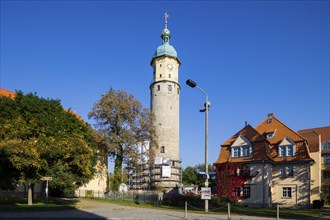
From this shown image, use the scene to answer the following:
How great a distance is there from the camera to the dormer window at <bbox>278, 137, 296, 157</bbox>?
139ft

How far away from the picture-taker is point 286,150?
141ft

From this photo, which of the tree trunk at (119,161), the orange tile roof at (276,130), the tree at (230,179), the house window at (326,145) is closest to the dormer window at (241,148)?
the tree at (230,179)

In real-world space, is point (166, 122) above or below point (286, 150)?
above

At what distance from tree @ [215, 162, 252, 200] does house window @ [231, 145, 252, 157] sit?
1.72m

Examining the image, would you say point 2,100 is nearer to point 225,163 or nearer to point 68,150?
point 68,150

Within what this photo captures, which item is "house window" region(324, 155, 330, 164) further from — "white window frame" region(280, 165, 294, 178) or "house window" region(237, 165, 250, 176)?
"house window" region(237, 165, 250, 176)

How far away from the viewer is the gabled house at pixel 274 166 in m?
41.2

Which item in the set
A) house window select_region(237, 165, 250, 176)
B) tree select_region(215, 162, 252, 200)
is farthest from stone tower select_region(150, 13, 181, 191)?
house window select_region(237, 165, 250, 176)

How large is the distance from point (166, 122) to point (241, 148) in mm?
15558

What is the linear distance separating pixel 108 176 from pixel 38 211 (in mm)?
23176

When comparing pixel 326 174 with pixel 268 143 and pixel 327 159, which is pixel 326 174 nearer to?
pixel 327 159

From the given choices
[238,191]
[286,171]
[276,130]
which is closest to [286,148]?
[286,171]

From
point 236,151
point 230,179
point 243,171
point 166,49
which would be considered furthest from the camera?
point 166,49

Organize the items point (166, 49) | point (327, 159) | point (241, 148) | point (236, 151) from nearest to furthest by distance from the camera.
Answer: point (241, 148), point (236, 151), point (327, 159), point (166, 49)
